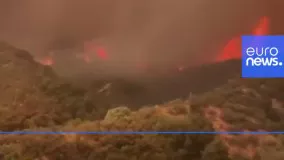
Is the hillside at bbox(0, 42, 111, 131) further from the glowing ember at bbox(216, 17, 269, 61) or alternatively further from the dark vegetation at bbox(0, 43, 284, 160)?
the glowing ember at bbox(216, 17, 269, 61)

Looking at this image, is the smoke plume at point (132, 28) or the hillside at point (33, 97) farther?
the smoke plume at point (132, 28)

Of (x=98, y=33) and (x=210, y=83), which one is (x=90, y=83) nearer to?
(x=98, y=33)

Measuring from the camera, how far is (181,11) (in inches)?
58.7

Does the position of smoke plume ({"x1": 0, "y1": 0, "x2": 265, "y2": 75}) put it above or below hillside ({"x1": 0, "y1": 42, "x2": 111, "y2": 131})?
above

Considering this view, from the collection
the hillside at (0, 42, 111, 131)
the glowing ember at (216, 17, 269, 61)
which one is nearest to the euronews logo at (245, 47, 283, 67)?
the glowing ember at (216, 17, 269, 61)

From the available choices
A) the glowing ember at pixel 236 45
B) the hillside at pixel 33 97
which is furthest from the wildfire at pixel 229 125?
the hillside at pixel 33 97

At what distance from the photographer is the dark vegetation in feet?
4.23

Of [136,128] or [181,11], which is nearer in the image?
[136,128]

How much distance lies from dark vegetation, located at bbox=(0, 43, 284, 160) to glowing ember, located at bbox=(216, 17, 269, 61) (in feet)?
0.10

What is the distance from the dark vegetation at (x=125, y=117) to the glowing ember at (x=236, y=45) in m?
0.03

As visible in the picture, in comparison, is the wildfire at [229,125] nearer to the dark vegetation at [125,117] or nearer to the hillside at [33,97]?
the dark vegetation at [125,117]

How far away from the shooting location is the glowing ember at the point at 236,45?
4.63 feet

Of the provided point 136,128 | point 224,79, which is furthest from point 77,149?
point 224,79

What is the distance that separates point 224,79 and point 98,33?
1.54ft
